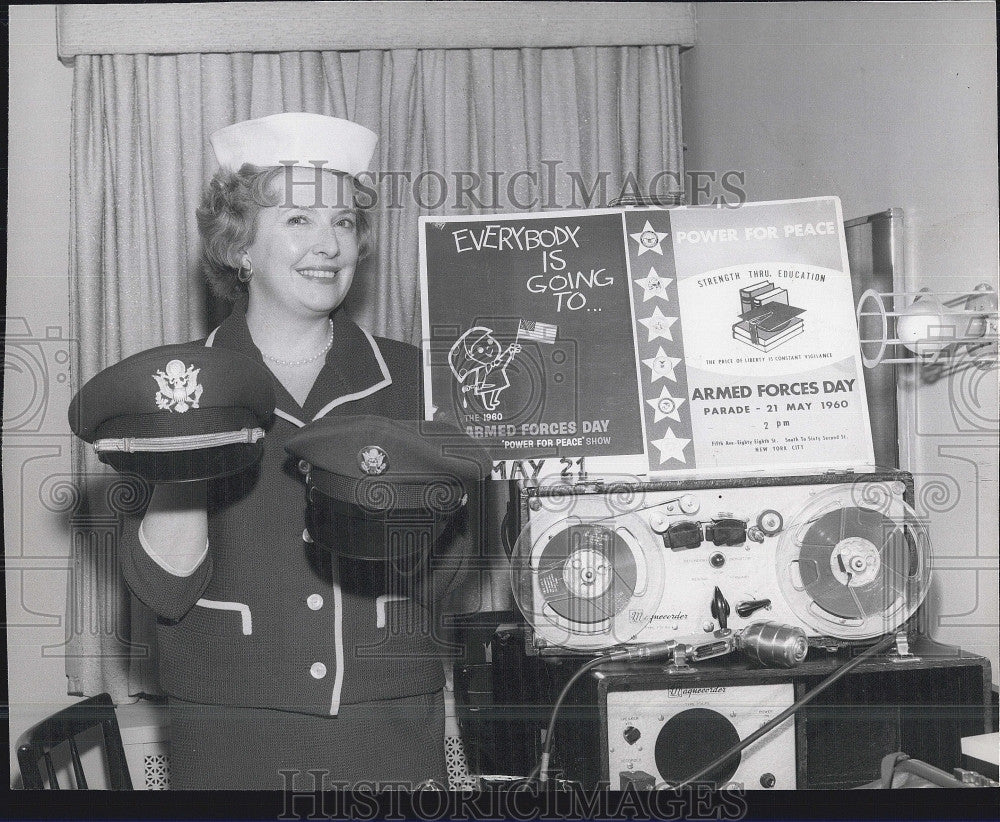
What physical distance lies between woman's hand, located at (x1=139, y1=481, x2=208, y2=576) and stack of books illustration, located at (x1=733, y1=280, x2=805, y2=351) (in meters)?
0.69

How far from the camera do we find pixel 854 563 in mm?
1010

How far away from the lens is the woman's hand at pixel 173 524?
0.98m

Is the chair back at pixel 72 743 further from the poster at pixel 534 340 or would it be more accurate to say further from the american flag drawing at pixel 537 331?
the american flag drawing at pixel 537 331

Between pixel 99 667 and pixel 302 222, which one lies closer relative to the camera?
pixel 302 222

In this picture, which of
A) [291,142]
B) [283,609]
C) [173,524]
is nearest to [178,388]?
[173,524]

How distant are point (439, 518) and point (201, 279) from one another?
0.71 meters

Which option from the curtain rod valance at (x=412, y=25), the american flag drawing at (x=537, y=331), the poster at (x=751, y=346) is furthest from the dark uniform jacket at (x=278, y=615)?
the curtain rod valance at (x=412, y=25)

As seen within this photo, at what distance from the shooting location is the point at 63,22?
4.44ft

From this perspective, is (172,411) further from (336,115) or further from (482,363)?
(336,115)

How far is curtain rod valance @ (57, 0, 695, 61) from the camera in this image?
1.41m

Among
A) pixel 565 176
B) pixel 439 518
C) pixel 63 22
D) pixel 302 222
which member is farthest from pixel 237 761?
pixel 63 22

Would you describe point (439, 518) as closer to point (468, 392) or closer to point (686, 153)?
point (468, 392)

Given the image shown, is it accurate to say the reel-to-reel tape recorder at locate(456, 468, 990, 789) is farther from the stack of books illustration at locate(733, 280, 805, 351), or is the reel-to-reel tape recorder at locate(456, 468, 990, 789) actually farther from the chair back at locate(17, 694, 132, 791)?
the chair back at locate(17, 694, 132, 791)

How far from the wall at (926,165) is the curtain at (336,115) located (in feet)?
0.90
